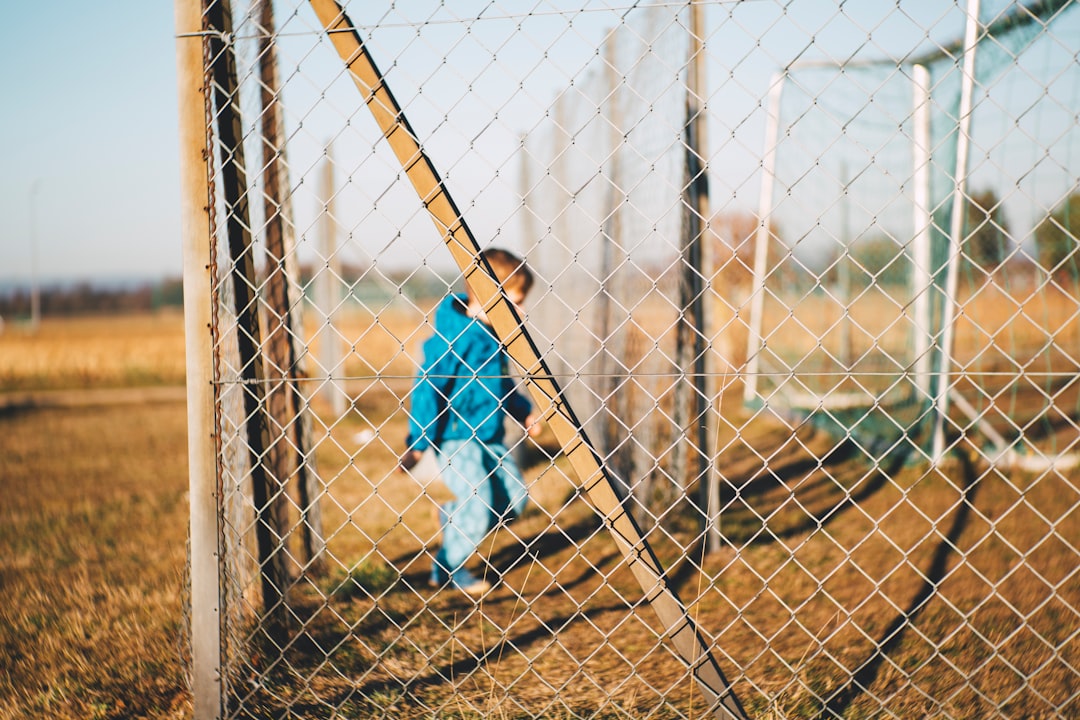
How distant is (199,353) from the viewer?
6.25 feet

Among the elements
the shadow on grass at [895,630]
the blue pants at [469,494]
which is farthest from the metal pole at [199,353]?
the shadow on grass at [895,630]

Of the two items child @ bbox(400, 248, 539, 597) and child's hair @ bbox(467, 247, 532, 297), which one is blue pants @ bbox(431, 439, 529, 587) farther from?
child's hair @ bbox(467, 247, 532, 297)

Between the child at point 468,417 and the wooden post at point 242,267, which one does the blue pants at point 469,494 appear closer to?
the child at point 468,417

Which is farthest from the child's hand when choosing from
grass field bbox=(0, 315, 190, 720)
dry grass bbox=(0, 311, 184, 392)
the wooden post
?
dry grass bbox=(0, 311, 184, 392)

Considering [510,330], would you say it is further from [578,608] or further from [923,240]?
[923,240]

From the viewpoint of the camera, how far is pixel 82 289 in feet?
241

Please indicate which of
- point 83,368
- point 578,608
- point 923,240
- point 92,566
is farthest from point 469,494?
point 83,368

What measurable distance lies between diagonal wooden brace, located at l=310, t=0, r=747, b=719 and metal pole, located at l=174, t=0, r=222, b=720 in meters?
0.35

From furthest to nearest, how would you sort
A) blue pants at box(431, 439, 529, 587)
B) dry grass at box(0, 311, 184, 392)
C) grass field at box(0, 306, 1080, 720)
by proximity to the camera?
dry grass at box(0, 311, 184, 392), blue pants at box(431, 439, 529, 587), grass field at box(0, 306, 1080, 720)

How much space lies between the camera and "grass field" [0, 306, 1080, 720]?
220cm

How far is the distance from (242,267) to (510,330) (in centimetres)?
92

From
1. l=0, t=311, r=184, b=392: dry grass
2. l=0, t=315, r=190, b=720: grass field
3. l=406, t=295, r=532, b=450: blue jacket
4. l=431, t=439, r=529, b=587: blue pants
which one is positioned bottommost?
l=0, t=311, r=184, b=392: dry grass

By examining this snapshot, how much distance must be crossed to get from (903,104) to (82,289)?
82.1 meters

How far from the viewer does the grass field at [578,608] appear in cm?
220
